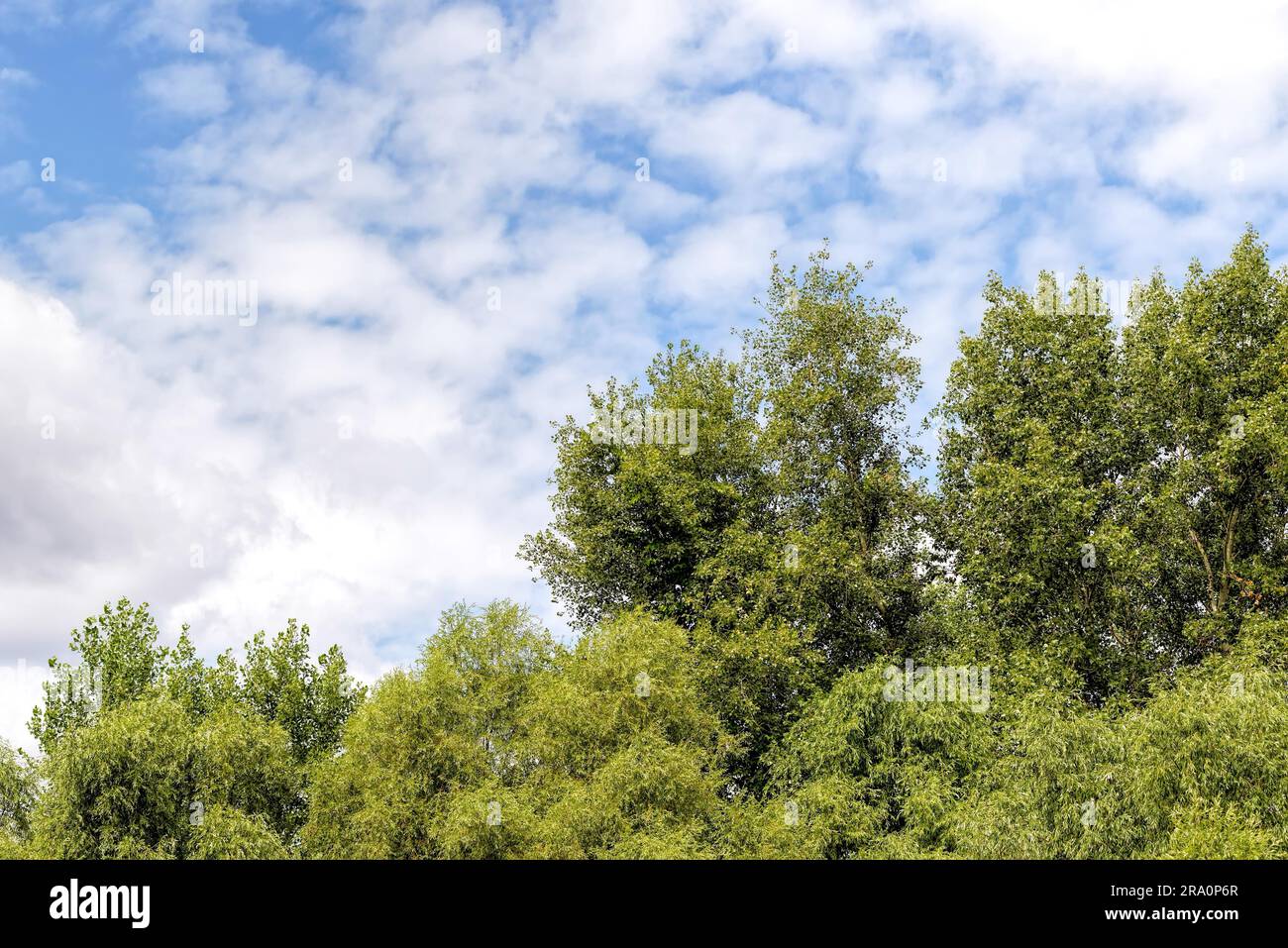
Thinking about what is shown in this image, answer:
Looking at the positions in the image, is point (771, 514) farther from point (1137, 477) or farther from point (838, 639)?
point (1137, 477)

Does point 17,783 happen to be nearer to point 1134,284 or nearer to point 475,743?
point 475,743

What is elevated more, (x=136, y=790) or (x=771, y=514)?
(x=771, y=514)
